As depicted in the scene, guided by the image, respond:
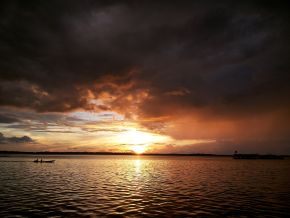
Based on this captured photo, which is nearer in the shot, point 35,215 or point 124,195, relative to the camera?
point 35,215

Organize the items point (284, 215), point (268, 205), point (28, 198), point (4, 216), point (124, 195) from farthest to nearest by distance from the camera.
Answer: point (124, 195), point (28, 198), point (268, 205), point (284, 215), point (4, 216)

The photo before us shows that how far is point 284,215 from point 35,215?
27146 mm

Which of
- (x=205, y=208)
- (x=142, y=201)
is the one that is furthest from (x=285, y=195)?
(x=142, y=201)

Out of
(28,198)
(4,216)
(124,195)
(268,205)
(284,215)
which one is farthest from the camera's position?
(124,195)

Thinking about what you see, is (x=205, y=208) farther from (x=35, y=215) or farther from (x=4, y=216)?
(x=4, y=216)

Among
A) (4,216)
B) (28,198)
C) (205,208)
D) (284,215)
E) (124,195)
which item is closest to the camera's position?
(4,216)

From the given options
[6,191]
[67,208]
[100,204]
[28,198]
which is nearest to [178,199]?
[100,204]

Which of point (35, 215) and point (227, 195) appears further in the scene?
point (227, 195)

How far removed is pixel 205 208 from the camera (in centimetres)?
2888

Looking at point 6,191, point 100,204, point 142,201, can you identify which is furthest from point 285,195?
point 6,191

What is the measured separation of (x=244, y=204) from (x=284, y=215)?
575 cm

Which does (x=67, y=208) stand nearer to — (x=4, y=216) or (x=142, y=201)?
(x=4, y=216)

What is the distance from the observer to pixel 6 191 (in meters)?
38.9

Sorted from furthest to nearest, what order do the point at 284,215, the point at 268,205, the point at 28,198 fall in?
the point at 28,198, the point at 268,205, the point at 284,215
